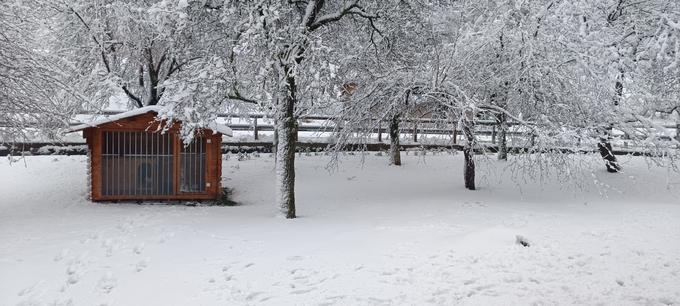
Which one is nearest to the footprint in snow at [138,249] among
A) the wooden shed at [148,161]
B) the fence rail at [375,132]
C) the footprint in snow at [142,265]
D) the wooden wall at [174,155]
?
the footprint in snow at [142,265]

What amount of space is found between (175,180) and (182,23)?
4.93 meters

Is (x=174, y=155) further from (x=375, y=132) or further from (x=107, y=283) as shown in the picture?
(x=107, y=283)

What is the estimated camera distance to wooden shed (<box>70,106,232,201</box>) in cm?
1293

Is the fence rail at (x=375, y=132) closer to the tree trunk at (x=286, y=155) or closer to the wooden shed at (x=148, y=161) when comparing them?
the tree trunk at (x=286, y=155)

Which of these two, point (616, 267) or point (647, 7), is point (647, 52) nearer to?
point (647, 7)

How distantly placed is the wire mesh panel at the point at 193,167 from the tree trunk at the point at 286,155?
3197 millimetres

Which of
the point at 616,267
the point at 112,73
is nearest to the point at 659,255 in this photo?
the point at 616,267

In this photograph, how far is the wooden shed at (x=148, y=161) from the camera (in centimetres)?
1293

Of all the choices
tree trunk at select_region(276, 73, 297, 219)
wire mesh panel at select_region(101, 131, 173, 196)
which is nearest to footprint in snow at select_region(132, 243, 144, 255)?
tree trunk at select_region(276, 73, 297, 219)

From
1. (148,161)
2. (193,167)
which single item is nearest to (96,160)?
(148,161)

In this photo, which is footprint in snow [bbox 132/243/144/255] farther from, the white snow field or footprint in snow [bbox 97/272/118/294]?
footprint in snow [bbox 97/272/118/294]

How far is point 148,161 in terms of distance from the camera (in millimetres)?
13328

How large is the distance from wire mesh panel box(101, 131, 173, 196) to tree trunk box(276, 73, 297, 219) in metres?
3.74

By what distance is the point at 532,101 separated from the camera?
11.9 meters
